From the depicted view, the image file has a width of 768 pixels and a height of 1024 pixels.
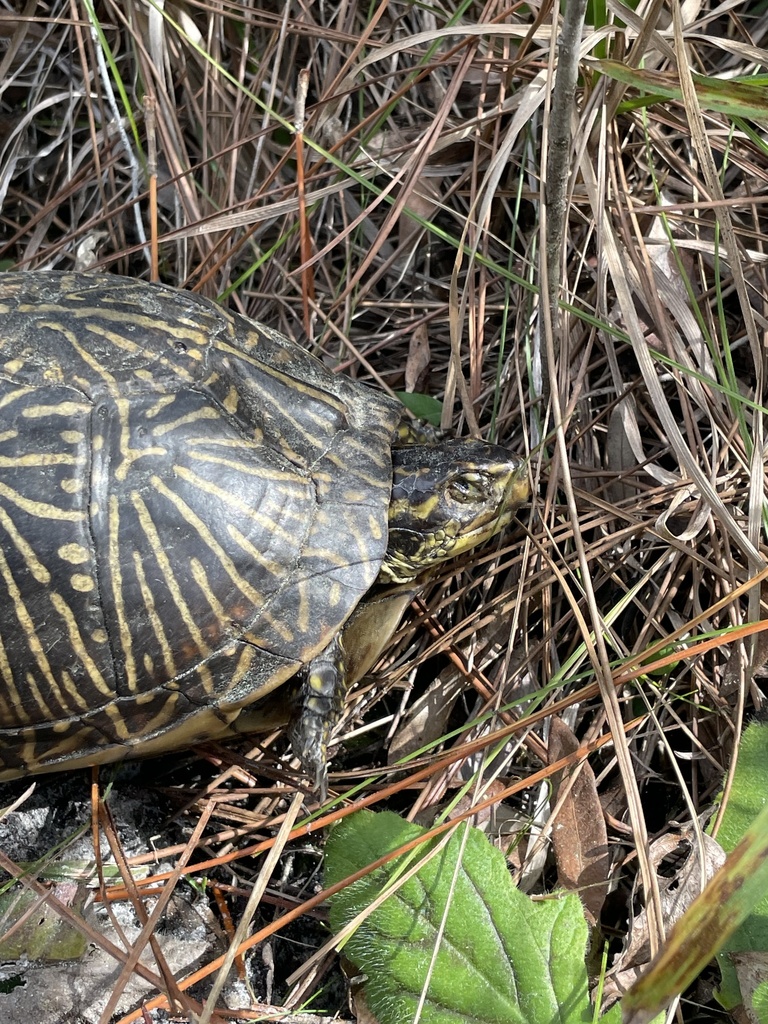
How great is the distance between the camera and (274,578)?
182 centimetres

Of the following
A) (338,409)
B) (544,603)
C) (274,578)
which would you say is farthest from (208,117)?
(544,603)

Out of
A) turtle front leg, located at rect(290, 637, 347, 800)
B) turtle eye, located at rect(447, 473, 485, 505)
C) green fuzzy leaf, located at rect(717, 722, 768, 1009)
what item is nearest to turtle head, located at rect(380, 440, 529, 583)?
turtle eye, located at rect(447, 473, 485, 505)

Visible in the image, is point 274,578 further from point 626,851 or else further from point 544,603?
point 626,851

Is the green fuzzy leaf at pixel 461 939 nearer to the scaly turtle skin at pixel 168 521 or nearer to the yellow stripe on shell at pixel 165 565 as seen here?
the scaly turtle skin at pixel 168 521

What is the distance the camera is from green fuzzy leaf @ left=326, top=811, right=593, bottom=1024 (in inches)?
61.6

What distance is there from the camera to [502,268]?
218 cm

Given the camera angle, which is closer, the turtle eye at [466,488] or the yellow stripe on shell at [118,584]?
the yellow stripe on shell at [118,584]

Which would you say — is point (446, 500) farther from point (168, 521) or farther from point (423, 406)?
point (168, 521)

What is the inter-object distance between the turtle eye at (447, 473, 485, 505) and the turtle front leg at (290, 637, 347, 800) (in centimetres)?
46

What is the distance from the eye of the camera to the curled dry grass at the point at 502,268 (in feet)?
6.55

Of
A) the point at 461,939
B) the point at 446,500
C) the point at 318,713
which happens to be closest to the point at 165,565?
the point at 318,713

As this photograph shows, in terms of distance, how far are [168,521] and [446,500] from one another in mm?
666

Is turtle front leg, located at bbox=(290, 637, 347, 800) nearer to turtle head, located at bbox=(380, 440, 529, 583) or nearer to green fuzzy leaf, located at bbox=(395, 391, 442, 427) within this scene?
turtle head, located at bbox=(380, 440, 529, 583)

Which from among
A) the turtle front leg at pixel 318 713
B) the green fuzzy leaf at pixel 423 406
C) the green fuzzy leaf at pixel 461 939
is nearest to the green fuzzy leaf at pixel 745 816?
the green fuzzy leaf at pixel 461 939
